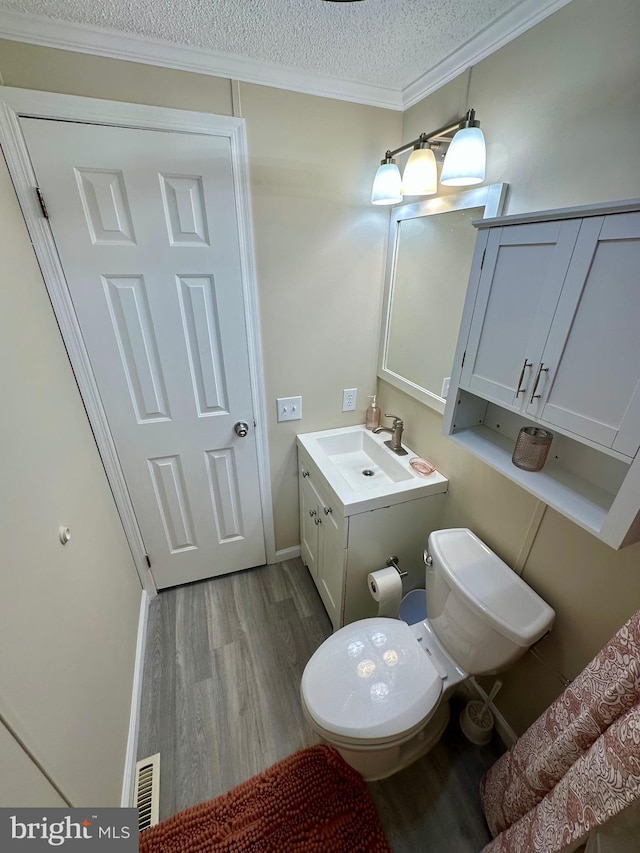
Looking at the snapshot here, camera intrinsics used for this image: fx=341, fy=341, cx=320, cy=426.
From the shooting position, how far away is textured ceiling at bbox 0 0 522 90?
93 cm

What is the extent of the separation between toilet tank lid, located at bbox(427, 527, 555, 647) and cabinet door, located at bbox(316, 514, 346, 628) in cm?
40

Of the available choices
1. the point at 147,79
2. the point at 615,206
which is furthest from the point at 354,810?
the point at 147,79

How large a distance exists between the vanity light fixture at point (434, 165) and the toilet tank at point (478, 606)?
1.16 meters

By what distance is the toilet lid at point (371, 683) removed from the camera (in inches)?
39.9

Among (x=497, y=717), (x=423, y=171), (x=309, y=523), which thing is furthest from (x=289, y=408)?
(x=497, y=717)

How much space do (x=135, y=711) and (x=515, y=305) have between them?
1990mm

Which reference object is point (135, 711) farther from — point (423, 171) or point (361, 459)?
point (423, 171)

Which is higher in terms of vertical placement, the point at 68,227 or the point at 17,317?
the point at 68,227

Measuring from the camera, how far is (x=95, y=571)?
4.01 ft

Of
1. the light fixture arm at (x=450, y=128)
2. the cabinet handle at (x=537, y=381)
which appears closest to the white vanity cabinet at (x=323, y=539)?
the cabinet handle at (x=537, y=381)

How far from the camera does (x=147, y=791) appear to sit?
120 cm

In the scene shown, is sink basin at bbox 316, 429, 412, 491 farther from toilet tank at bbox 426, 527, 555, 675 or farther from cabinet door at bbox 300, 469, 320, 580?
toilet tank at bbox 426, 527, 555, 675

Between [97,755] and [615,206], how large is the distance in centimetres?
189

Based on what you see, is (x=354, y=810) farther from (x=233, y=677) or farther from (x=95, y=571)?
(x=95, y=571)
